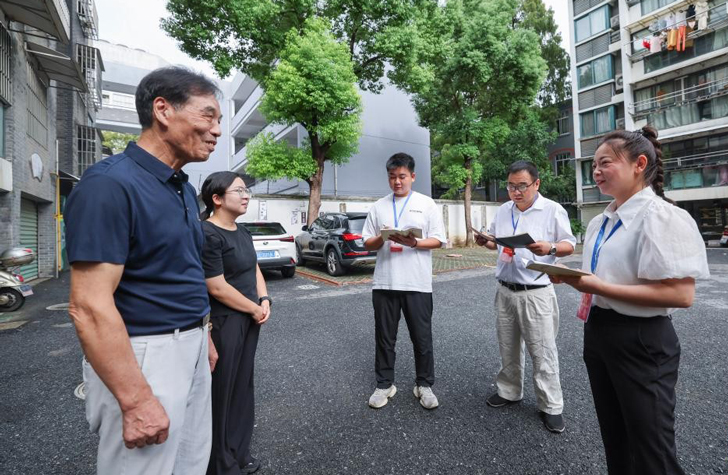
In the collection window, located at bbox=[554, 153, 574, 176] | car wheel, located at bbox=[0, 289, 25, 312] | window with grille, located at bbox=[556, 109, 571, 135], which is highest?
window with grille, located at bbox=[556, 109, 571, 135]

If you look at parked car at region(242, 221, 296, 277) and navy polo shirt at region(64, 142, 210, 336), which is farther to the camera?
parked car at region(242, 221, 296, 277)

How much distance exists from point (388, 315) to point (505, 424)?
3.78 ft

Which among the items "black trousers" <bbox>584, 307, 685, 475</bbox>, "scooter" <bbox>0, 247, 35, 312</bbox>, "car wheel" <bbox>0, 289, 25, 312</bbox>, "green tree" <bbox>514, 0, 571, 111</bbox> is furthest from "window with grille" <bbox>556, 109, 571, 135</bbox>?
"car wheel" <bbox>0, 289, 25, 312</bbox>

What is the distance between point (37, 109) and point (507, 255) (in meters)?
13.2

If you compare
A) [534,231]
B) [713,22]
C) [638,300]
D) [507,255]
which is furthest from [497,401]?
[713,22]

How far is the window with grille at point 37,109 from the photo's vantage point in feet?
31.1

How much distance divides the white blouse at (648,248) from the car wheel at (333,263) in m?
8.25

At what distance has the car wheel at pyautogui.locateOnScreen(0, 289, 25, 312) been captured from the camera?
20.8 ft

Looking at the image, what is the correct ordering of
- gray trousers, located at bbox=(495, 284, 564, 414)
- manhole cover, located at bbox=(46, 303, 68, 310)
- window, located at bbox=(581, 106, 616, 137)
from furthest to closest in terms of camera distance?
1. window, located at bbox=(581, 106, 616, 137)
2. manhole cover, located at bbox=(46, 303, 68, 310)
3. gray trousers, located at bbox=(495, 284, 564, 414)

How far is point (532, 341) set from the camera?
269 centimetres

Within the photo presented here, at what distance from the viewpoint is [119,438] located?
115cm

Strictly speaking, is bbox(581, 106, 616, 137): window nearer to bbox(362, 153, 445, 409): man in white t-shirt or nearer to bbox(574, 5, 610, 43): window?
bbox(574, 5, 610, 43): window

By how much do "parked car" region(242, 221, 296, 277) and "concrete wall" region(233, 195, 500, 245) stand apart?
305cm

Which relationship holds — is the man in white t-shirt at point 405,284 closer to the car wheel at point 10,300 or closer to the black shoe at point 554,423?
the black shoe at point 554,423
